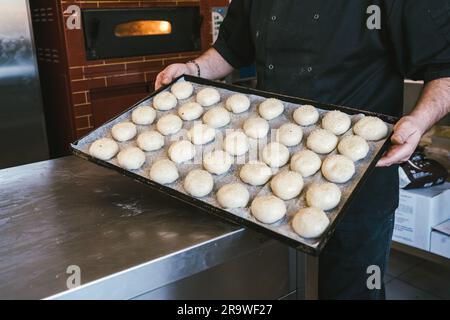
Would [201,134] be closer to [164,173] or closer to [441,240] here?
[164,173]

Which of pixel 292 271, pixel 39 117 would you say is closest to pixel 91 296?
pixel 292 271

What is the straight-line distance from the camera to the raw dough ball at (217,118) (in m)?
1.25

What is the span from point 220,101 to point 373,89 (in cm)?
45

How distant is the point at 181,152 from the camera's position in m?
1.15

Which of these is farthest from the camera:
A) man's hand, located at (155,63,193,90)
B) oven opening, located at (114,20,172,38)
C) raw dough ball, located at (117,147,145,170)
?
oven opening, located at (114,20,172,38)

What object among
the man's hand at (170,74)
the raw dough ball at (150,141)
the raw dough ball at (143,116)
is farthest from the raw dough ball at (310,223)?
the man's hand at (170,74)

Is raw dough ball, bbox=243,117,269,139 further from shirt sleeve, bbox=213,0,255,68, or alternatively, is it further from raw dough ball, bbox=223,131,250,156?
shirt sleeve, bbox=213,0,255,68

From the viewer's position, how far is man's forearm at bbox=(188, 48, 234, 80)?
1.66 metres

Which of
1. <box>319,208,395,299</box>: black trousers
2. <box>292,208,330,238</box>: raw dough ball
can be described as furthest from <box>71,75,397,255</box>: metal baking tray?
<box>319,208,395,299</box>: black trousers

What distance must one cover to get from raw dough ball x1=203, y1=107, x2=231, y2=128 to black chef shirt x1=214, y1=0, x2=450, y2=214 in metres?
0.28

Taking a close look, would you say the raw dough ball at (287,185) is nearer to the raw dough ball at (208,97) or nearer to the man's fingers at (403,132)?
the man's fingers at (403,132)

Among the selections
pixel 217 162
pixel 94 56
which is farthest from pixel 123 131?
pixel 94 56

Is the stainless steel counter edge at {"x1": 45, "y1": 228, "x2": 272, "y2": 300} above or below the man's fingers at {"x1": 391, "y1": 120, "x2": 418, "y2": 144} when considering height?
below

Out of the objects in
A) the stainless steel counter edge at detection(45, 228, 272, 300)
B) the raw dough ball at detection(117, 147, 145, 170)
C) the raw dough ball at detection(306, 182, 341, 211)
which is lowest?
→ the stainless steel counter edge at detection(45, 228, 272, 300)
